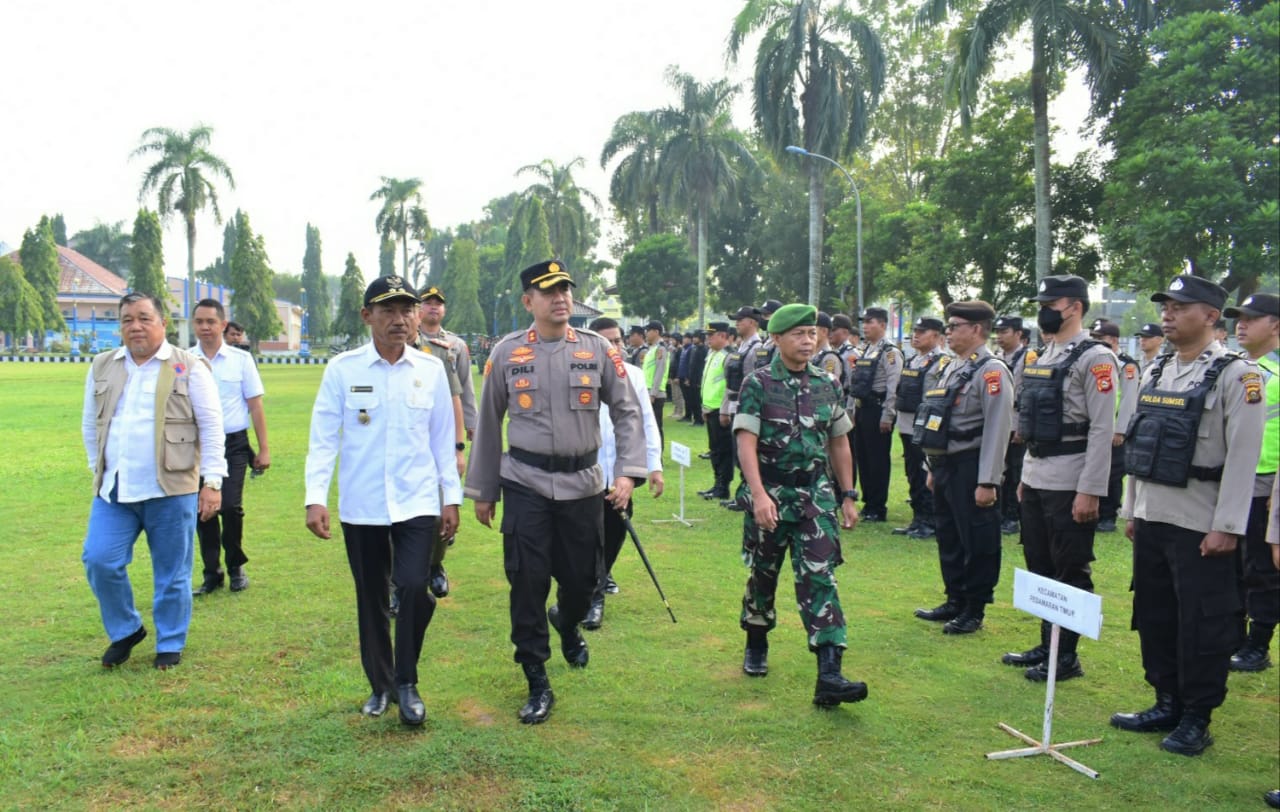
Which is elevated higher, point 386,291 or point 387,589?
point 386,291

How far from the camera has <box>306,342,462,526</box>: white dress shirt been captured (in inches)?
164

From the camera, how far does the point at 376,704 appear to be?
4.34m

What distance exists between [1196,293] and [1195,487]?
35.4 inches

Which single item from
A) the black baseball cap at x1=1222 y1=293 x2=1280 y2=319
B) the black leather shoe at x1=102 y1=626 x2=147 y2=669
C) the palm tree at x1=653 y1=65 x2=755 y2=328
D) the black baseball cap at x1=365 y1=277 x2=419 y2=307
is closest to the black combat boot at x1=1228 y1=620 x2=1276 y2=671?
the black baseball cap at x1=1222 y1=293 x2=1280 y2=319

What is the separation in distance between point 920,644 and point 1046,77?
69.9 feet

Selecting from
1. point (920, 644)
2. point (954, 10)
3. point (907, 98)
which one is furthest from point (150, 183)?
point (920, 644)

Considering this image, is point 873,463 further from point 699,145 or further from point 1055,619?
point 699,145

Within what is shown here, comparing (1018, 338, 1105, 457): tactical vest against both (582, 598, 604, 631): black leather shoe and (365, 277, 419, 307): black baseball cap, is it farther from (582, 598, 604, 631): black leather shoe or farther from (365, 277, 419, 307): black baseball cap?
(365, 277, 419, 307): black baseball cap

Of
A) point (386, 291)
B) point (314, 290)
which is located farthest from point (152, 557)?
point (314, 290)

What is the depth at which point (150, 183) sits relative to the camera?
47.9 meters

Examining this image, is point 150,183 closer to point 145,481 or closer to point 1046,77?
point 1046,77

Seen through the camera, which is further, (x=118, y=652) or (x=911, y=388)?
(x=911, y=388)

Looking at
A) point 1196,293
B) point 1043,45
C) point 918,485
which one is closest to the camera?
point 1196,293

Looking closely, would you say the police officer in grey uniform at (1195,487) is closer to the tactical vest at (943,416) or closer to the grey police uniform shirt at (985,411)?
the grey police uniform shirt at (985,411)
